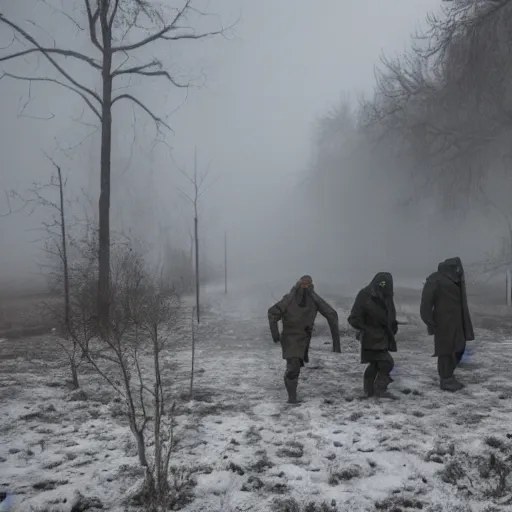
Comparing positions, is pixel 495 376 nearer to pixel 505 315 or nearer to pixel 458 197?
pixel 505 315

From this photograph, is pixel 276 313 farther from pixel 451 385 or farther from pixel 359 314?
pixel 451 385

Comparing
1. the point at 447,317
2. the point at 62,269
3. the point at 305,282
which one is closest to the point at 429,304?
the point at 447,317

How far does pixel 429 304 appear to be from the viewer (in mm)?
6156

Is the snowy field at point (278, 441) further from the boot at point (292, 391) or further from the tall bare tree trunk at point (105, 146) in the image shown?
the tall bare tree trunk at point (105, 146)

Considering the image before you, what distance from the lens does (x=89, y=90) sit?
10.3 metres

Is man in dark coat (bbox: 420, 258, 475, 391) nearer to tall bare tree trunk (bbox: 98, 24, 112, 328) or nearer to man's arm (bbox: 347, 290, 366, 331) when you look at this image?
man's arm (bbox: 347, 290, 366, 331)

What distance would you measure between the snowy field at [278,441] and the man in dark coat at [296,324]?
438 mm

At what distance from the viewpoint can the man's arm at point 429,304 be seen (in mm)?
6109

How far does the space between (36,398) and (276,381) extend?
127 inches

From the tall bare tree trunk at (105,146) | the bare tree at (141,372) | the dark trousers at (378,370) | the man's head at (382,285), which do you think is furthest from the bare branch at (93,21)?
the dark trousers at (378,370)

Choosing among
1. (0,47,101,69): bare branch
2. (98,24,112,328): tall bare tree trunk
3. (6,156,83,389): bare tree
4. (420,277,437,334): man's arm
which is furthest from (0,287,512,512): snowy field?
(0,47,101,69): bare branch

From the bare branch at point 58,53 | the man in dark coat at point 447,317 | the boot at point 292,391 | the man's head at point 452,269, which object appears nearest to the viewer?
the boot at point 292,391

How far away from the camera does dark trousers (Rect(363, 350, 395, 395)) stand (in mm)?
5777

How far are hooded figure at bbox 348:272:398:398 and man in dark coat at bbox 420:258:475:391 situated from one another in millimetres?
588
